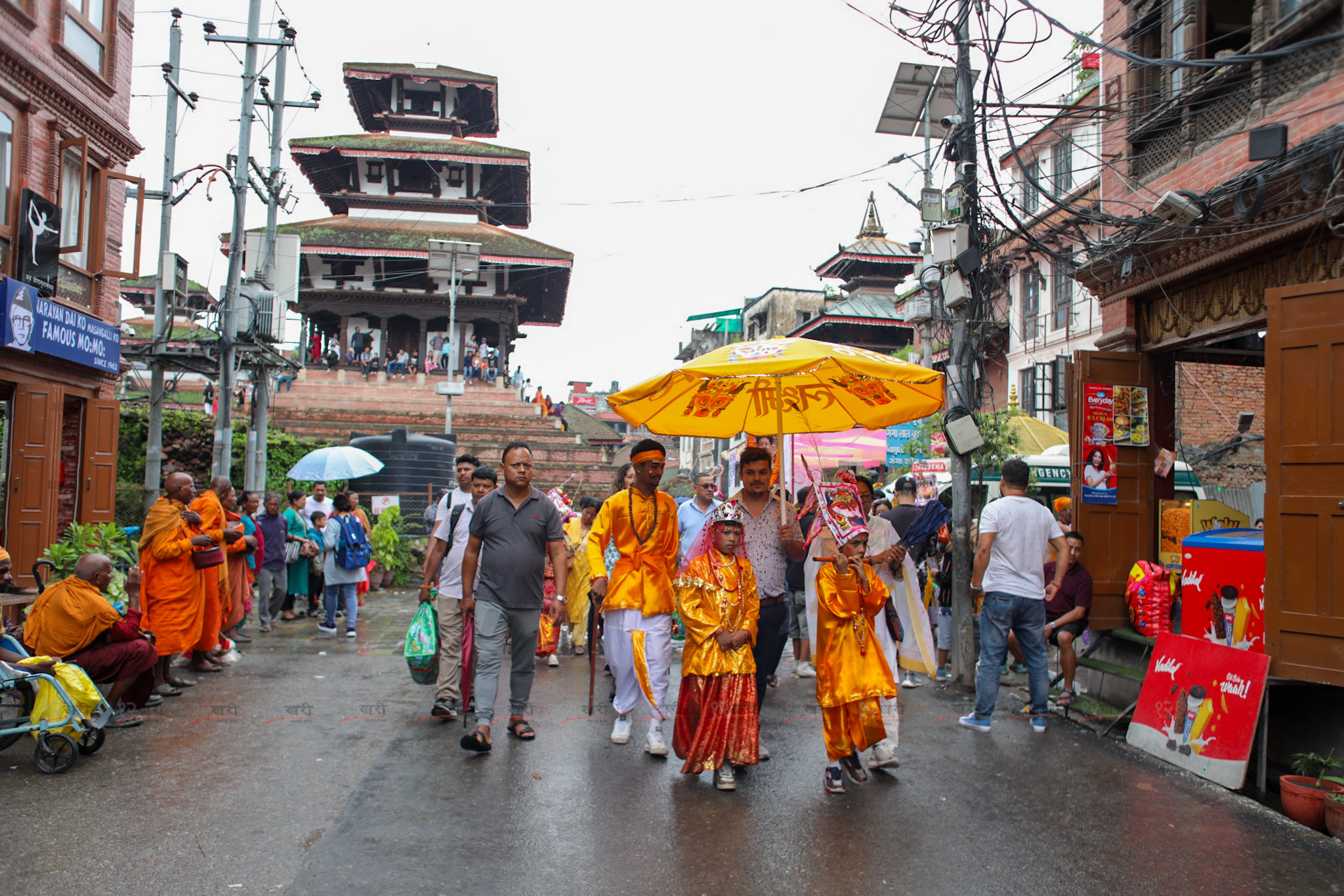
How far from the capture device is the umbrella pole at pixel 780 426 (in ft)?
17.5

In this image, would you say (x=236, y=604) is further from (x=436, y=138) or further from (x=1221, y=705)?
(x=436, y=138)

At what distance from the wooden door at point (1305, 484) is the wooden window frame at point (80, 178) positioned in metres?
12.2

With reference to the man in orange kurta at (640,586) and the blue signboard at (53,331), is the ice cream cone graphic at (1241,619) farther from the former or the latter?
the blue signboard at (53,331)

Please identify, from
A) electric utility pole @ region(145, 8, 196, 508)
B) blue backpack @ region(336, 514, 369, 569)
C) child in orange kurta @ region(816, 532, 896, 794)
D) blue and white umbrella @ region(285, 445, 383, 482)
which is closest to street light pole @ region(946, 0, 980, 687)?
child in orange kurta @ region(816, 532, 896, 794)

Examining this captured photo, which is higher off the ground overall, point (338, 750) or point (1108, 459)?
point (1108, 459)

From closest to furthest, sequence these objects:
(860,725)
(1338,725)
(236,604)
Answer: (860,725)
(1338,725)
(236,604)

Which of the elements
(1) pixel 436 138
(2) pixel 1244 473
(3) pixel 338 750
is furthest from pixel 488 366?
(3) pixel 338 750

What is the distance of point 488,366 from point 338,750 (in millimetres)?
27647

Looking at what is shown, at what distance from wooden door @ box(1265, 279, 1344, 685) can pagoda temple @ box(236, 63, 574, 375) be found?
88.0 ft

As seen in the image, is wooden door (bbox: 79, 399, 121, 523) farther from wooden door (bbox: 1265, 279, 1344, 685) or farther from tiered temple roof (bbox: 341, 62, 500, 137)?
tiered temple roof (bbox: 341, 62, 500, 137)

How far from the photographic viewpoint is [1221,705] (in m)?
5.28

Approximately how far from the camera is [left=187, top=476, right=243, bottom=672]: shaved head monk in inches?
308

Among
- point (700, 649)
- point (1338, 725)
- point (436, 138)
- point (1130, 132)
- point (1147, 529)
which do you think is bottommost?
point (1338, 725)

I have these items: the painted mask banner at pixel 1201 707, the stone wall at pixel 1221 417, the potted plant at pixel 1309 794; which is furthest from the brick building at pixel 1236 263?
the stone wall at pixel 1221 417
